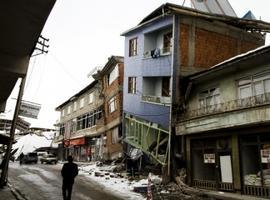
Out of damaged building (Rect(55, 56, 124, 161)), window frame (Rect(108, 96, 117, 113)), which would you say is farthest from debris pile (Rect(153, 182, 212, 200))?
window frame (Rect(108, 96, 117, 113))

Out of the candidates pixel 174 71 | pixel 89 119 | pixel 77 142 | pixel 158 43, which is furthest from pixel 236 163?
pixel 77 142

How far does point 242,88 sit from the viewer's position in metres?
18.5

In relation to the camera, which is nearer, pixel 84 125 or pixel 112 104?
pixel 112 104

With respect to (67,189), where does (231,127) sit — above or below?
above

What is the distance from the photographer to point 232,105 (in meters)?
18.5

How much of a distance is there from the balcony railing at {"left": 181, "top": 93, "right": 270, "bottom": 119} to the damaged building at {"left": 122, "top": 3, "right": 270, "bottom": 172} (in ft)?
3.88

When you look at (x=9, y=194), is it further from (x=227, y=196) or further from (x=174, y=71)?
(x=174, y=71)

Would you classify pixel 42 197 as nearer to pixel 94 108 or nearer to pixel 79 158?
pixel 94 108

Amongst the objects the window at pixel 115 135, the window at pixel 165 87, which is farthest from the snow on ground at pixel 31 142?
the window at pixel 165 87

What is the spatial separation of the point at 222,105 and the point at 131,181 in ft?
24.9

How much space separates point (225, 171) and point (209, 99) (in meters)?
4.78

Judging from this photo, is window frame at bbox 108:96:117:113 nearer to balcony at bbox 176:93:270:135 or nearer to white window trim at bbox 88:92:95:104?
white window trim at bbox 88:92:95:104

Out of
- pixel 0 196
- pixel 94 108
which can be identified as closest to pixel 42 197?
pixel 0 196

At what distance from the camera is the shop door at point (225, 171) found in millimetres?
17645
